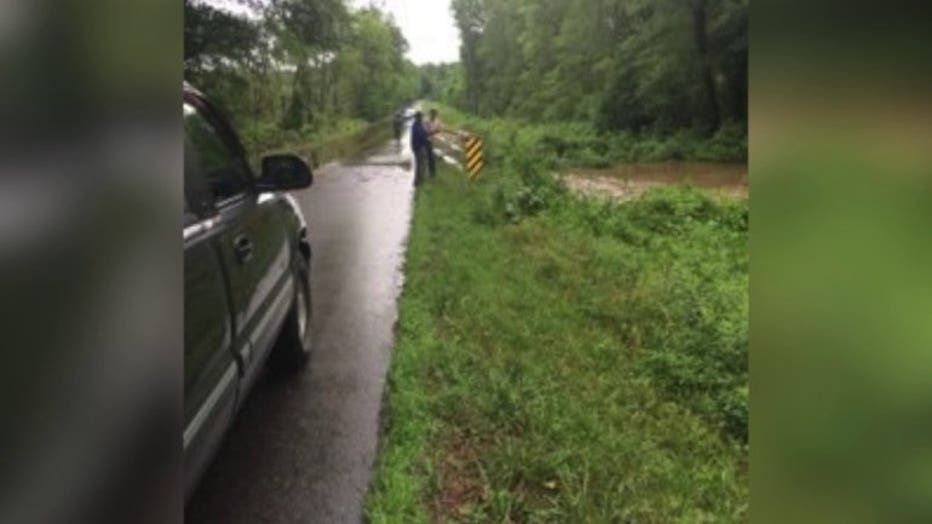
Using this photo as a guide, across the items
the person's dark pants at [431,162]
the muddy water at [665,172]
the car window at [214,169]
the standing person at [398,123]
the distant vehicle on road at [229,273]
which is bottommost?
the distant vehicle on road at [229,273]

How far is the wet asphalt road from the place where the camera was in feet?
6.07

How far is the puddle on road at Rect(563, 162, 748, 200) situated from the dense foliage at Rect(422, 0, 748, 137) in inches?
16.2

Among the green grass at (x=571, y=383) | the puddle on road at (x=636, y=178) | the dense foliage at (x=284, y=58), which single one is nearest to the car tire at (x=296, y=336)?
the green grass at (x=571, y=383)

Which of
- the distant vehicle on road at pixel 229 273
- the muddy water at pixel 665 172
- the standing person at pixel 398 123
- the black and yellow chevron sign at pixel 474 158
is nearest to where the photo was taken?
the distant vehicle on road at pixel 229 273

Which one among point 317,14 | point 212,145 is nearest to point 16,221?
point 212,145

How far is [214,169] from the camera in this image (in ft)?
5.55

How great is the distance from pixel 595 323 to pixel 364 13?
60.5 inches

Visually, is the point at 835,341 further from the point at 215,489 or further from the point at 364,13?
the point at 364,13

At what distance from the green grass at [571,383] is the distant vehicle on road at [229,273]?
49cm

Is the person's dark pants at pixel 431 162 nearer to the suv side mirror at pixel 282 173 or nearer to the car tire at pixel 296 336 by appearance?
the car tire at pixel 296 336

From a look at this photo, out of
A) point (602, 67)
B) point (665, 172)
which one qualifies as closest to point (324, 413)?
point (665, 172)

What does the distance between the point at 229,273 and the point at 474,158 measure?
573 cm

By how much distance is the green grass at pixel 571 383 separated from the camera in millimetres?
1761

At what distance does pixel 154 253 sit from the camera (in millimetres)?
458
